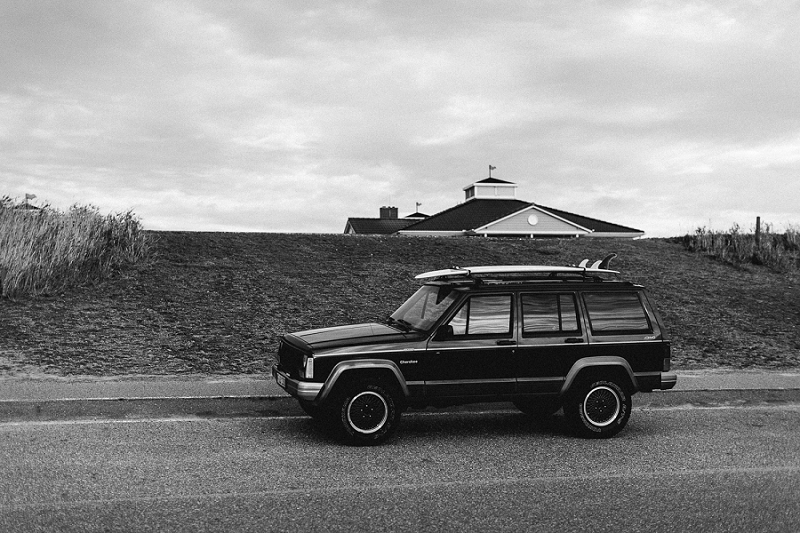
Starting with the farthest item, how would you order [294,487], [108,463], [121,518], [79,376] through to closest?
[79,376] → [108,463] → [294,487] → [121,518]

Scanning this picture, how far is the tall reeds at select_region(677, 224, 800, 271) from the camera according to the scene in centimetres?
2412

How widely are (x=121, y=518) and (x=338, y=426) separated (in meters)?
2.60

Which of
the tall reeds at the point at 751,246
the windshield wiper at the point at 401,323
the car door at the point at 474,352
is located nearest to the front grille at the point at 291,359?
the windshield wiper at the point at 401,323

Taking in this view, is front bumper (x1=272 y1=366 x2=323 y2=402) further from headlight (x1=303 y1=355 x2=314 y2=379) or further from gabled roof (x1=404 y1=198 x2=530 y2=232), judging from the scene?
gabled roof (x1=404 y1=198 x2=530 y2=232)

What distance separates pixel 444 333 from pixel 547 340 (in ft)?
3.74

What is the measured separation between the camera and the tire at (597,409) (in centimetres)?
796

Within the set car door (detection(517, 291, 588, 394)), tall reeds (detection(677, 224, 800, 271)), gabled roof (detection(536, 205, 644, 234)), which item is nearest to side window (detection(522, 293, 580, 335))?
car door (detection(517, 291, 588, 394))

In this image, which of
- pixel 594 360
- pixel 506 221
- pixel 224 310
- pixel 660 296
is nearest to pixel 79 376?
pixel 224 310

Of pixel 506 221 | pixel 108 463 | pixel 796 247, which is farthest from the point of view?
pixel 506 221

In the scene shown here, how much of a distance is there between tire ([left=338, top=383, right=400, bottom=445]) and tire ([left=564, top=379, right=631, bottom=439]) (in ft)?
6.29

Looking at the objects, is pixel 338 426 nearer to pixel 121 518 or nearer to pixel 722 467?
pixel 121 518

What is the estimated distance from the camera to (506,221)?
143ft

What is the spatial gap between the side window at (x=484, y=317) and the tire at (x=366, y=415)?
3.51 ft

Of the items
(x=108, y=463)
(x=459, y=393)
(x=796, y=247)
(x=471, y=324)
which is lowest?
(x=108, y=463)
